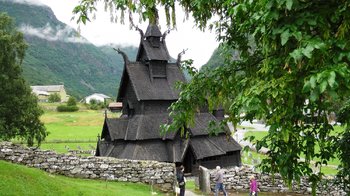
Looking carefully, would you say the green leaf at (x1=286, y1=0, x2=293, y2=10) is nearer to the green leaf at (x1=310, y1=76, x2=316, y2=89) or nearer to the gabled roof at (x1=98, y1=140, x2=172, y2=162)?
the green leaf at (x1=310, y1=76, x2=316, y2=89)

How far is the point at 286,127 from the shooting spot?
18.7ft

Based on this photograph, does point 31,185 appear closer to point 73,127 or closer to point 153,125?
point 153,125

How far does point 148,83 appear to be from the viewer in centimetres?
3266

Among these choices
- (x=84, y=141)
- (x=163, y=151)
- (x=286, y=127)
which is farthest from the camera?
(x=84, y=141)

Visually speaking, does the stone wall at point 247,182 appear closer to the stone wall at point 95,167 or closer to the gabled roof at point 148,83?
the stone wall at point 95,167

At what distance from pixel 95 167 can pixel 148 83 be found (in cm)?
1366

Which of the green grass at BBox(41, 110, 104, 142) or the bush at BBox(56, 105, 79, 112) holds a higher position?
the bush at BBox(56, 105, 79, 112)

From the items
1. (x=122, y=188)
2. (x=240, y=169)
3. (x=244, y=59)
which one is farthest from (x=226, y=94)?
(x=240, y=169)

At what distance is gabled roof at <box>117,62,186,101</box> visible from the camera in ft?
104

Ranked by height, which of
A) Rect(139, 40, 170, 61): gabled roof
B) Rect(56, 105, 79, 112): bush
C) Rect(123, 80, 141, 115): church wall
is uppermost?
Rect(139, 40, 170, 61): gabled roof

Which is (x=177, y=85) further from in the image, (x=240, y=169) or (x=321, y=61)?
(x=240, y=169)

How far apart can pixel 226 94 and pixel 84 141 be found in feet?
194

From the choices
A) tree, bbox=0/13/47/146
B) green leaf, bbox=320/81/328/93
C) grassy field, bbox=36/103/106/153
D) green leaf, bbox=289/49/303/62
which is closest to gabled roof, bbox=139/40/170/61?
tree, bbox=0/13/47/146

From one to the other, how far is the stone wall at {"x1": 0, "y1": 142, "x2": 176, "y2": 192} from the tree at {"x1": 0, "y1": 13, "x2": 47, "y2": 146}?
1648 cm
